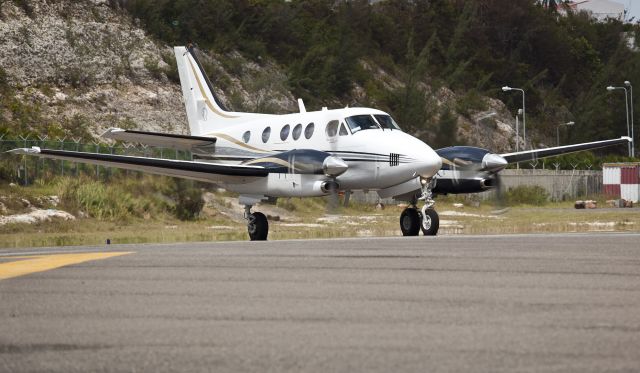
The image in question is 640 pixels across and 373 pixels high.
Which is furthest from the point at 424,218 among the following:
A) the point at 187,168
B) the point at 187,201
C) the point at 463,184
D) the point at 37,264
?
the point at 187,201

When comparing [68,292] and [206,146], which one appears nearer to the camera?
[68,292]

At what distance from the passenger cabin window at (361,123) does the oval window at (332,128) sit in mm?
369

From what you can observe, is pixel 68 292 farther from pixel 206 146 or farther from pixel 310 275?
pixel 206 146

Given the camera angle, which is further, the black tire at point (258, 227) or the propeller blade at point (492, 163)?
the black tire at point (258, 227)

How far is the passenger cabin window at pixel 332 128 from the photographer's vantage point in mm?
27625

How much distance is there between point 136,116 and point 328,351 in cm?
6163

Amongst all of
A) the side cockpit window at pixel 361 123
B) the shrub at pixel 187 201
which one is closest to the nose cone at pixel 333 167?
the side cockpit window at pixel 361 123

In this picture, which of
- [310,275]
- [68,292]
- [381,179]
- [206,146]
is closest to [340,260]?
[310,275]

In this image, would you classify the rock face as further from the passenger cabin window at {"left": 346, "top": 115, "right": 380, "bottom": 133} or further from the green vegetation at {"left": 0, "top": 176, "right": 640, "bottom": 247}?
the passenger cabin window at {"left": 346, "top": 115, "right": 380, "bottom": 133}

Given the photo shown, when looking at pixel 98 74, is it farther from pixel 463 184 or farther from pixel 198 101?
pixel 463 184

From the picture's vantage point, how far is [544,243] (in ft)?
55.3

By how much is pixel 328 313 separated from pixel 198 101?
2627cm

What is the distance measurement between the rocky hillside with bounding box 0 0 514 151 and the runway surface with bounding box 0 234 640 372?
168 ft

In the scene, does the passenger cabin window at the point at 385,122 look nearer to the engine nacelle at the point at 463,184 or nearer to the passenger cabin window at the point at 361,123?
the passenger cabin window at the point at 361,123
